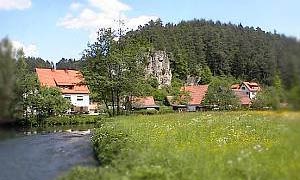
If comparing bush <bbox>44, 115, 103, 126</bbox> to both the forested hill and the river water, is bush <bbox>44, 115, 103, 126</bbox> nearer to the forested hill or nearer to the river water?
the river water

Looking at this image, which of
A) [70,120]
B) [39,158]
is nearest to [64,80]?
[70,120]

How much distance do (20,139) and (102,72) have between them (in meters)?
25.0

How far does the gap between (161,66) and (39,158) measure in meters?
113

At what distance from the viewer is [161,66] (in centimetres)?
13875

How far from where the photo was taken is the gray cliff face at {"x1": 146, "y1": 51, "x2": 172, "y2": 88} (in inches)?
5320

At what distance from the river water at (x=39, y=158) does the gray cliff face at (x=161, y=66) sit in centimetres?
9787

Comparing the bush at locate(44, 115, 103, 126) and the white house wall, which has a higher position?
the white house wall

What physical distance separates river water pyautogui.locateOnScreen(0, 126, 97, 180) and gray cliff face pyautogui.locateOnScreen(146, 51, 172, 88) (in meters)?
97.9

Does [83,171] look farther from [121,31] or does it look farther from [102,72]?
[121,31]

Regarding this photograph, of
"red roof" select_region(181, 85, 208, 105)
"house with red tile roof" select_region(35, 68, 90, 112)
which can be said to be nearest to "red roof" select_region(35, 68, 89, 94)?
"house with red tile roof" select_region(35, 68, 90, 112)

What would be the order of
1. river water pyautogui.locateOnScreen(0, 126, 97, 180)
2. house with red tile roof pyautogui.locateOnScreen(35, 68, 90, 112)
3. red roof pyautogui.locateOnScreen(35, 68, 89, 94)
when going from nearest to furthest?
river water pyautogui.locateOnScreen(0, 126, 97, 180) < red roof pyautogui.locateOnScreen(35, 68, 89, 94) < house with red tile roof pyautogui.locateOnScreen(35, 68, 90, 112)

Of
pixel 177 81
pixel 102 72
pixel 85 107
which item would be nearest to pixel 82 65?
pixel 102 72

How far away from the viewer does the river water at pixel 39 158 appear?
20.7m

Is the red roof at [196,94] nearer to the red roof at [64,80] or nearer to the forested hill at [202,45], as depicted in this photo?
the forested hill at [202,45]
